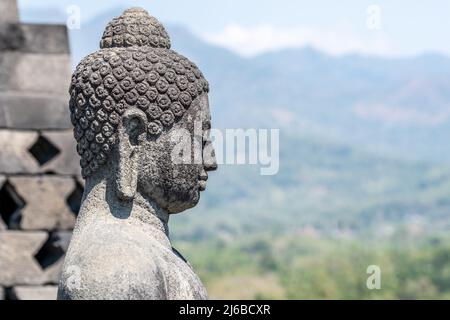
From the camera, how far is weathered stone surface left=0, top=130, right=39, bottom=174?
714 inches

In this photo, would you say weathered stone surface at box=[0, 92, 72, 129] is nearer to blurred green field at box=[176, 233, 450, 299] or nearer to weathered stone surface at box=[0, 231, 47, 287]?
weathered stone surface at box=[0, 231, 47, 287]

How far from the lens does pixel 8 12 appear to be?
18.2 m

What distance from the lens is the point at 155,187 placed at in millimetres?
9031

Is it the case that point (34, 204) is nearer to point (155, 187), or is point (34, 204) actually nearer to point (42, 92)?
point (42, 92)

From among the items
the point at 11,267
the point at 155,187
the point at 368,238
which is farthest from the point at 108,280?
the point at 368,238

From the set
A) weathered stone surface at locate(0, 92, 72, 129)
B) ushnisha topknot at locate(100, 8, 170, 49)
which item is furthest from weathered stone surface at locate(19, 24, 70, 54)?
ushnisha topknot at locate(100, 8, 170, 49)

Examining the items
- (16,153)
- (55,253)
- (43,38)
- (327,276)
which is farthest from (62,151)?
(327,276)

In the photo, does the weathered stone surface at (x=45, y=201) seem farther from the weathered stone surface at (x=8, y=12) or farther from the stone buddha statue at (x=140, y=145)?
the stone buddha statue at (x=140, y=145)

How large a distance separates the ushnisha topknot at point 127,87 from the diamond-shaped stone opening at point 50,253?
8973 mm

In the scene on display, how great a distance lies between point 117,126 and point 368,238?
168 meters

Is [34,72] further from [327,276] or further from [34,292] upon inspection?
[327,276]

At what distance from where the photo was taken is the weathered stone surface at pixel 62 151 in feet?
60.0

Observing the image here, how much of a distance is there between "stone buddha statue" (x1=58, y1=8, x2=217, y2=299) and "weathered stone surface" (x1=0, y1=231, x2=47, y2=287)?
8777 millimetres

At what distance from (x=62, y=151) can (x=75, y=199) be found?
58 centimetres
